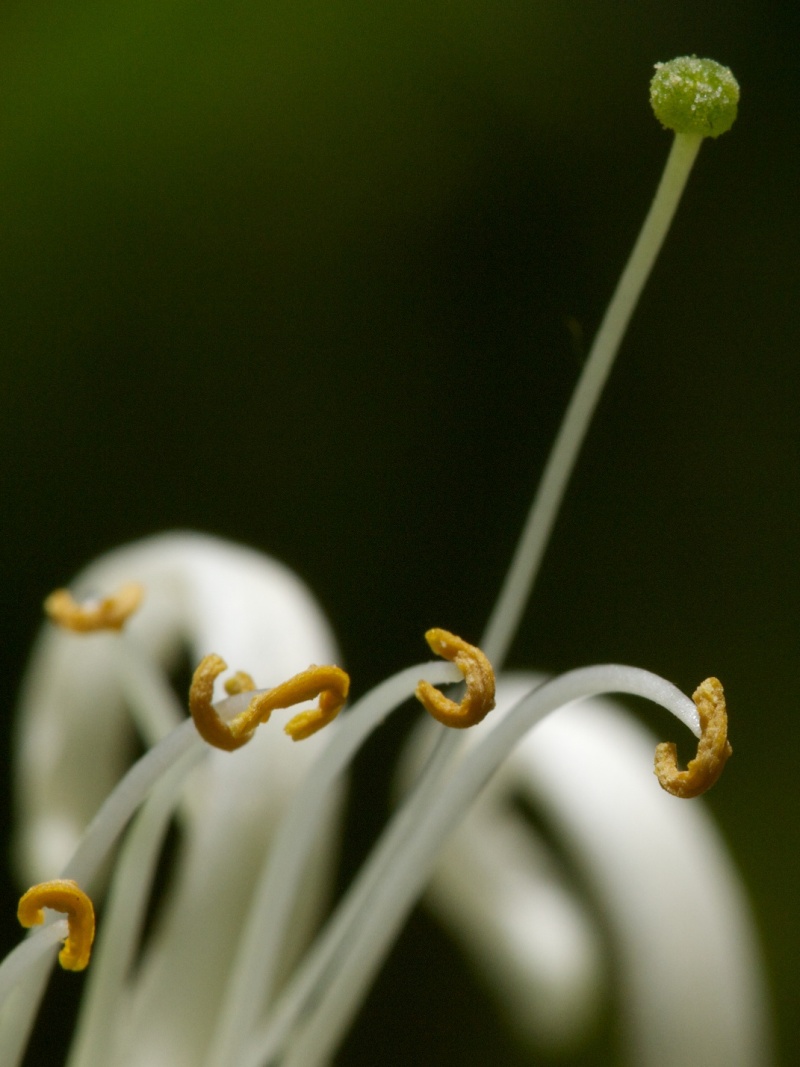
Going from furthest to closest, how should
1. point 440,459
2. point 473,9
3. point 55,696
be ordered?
point 440,459 → point 473,9 → point 55,696

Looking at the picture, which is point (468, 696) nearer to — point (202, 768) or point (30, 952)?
point (30, 952)

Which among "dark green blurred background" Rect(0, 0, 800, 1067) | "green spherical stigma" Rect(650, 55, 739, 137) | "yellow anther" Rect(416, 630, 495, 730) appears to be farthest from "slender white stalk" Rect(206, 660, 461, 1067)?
"dark green blurred background" Rect(0, 0, 800, 1067)

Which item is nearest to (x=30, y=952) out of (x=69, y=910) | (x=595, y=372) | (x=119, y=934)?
(x=69, y=910)

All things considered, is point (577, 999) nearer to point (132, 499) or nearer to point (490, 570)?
point (490, 570)

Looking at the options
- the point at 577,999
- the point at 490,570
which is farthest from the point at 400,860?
the point at 490,570

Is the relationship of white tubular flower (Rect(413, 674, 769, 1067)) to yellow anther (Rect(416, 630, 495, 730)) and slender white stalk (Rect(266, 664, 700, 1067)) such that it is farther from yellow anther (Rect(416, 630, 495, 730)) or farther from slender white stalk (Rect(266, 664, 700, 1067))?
yellow anther (Rect(416, 630, 495, 730))

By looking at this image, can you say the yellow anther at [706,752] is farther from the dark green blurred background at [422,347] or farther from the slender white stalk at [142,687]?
the dark green blurred background at [422,347]
